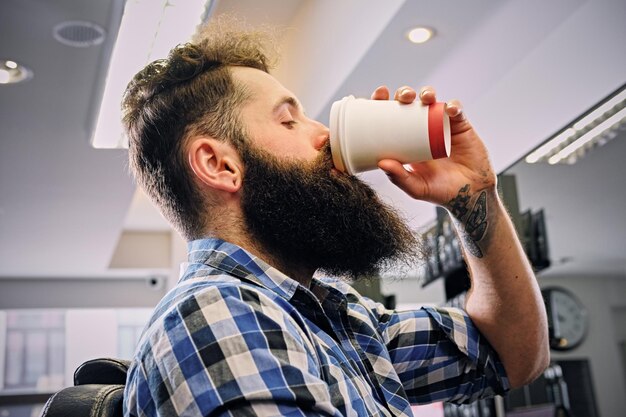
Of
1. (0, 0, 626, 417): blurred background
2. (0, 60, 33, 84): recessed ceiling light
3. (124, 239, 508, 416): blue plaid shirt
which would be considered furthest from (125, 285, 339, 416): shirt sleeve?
(0, 60, 33, 84): recessed ceiling light

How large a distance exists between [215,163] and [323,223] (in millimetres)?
206

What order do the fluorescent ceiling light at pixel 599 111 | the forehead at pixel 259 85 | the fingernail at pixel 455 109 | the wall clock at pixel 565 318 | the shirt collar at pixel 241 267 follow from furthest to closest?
the wall clock at pixel 565 318 < the fluorescent ceiling light at pixel 599 111 < the forehead at pixel 259 85 < the fingernail at pixel 455 109 < the shirt collar at pixel 241 267

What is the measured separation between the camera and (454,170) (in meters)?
1.29

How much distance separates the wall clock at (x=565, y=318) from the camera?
11.1 feet

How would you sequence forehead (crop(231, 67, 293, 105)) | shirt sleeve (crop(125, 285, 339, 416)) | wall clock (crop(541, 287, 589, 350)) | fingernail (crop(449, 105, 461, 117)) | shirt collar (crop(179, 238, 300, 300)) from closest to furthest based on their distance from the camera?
shirt sleeve (crop(125, 285, 339, 416)) < shirt collar (crop(179, 238, 300, 300)) < fingernail (crop(449, 105, 461, 117)) < forehead (crop(231, 67, 293, 105)) < wall clock (crop(541, 287, 589, 350))

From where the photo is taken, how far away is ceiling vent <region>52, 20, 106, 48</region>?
310 cm

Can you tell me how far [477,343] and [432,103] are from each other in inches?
17.4

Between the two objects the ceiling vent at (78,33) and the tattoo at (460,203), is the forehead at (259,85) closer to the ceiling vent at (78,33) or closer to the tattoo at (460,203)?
the tattoo at (460,203)

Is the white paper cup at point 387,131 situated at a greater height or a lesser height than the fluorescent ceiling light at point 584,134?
lesser

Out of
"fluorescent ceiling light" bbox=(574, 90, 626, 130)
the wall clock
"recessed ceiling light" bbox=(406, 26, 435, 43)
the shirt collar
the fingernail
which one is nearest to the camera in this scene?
the shirt collar

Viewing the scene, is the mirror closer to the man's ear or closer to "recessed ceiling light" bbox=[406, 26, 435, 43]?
"recessed ceiling light" bbox=[406, 26, 435, 43]

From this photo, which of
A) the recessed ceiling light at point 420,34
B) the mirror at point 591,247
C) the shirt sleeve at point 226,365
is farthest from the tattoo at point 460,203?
the recessed ceiling light at point 420,34

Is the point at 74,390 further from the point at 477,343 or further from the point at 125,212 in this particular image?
the point at 125,212

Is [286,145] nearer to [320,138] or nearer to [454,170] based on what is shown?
[320,138]
